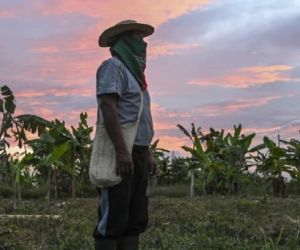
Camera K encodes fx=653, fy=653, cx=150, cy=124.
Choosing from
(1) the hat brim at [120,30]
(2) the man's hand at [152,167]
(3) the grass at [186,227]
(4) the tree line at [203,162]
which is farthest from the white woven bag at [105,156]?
(4) the tree line at [203,162]

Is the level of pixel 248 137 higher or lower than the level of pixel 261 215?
higher

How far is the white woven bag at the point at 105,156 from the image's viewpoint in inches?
156

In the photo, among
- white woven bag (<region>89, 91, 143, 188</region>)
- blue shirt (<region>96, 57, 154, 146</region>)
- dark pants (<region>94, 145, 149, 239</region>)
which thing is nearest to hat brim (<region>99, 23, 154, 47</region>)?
blue shirt (<region>96, 57, 154, 146</region>)

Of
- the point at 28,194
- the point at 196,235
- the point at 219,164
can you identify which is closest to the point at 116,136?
the point at 196,235

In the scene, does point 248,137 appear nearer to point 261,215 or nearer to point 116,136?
point 261,215

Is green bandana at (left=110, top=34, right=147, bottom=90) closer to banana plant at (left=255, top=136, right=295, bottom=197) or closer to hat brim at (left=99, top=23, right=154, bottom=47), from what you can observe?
hat brim at (left=99, top=23, right=154, bottom=47)

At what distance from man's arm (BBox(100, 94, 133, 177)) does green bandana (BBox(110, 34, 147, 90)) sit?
33cm

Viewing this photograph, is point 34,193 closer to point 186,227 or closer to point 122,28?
point 186,227

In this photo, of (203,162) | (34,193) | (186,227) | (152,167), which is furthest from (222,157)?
(152,167)

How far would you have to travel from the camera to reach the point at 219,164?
12.2 meters

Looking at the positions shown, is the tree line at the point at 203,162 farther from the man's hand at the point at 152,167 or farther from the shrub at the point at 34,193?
the man's hand at the point at 152,167

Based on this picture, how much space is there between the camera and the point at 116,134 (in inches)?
154

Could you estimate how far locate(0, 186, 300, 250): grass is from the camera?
5809 mm

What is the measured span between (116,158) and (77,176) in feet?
29.1
